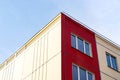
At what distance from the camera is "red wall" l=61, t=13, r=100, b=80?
19.8m

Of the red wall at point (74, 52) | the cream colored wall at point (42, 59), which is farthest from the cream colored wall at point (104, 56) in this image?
the cream colored wall at point (42, 59)

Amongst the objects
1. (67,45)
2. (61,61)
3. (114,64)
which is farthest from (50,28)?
(114,64)

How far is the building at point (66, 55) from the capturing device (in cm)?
2023

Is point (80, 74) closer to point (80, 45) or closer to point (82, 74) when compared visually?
point (82, 74)

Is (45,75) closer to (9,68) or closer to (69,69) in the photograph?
(69,69)

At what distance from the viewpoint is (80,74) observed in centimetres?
2044

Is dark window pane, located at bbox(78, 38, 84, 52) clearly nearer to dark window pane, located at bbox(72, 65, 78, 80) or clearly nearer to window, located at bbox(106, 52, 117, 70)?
Result: dark window pane, located at bbox(72, 65, 78, 80)

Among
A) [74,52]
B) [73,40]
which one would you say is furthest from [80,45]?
[74,52]

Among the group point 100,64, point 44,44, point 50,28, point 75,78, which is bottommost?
point 75,78

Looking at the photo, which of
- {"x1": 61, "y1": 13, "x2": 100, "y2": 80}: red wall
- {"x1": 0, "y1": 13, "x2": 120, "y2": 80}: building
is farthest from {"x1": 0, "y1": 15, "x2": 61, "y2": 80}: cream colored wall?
{"x1": 61, "y1": 13, "x2": 100, "y2": 80}: red wall

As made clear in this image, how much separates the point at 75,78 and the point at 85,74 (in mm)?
1475

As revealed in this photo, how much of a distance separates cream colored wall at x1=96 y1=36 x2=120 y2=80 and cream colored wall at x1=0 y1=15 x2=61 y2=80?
4.88m

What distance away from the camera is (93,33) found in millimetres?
24906

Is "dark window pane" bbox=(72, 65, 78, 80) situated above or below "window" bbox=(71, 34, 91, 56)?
below
